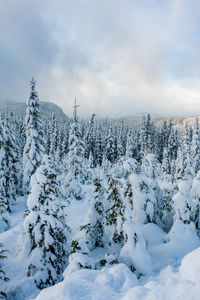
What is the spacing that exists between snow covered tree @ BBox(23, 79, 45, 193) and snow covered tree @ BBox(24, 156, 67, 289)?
1297cm

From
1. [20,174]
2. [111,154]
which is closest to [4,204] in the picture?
[20,174]

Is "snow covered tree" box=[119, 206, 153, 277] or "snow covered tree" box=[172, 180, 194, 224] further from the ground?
"snow covered tree" box=[172, 180, 194, 224]

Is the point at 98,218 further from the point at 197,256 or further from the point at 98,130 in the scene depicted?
the point at 98,130

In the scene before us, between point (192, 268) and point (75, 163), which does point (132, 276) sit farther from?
point (75, 163)

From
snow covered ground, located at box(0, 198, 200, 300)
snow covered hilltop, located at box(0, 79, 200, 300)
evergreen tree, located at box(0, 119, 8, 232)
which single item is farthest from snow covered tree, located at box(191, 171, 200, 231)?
evergreen tree, located at box(0, 119, 8, 232)

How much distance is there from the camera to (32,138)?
21672mm

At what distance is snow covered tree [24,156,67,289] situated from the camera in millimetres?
8242

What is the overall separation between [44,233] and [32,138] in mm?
15059

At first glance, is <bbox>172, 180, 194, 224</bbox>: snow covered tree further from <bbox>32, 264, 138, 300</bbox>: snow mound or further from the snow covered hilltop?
<bbox>32, 264, 138, 300</bbox>: snow mound

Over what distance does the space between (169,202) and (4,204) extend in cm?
1431

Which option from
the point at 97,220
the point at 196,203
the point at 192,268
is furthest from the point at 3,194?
the point at 192,268

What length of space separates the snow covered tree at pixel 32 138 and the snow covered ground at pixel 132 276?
28.2 feet

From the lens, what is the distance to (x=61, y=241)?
361 inches

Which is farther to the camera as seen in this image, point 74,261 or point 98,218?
point 98,218
